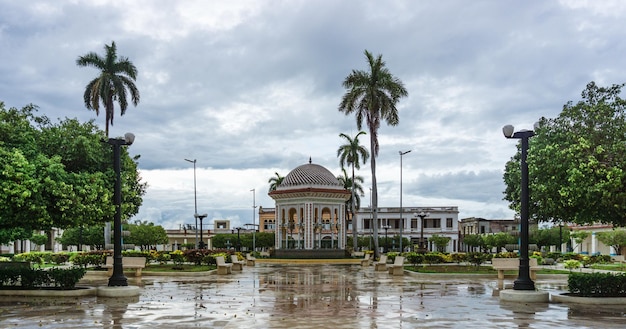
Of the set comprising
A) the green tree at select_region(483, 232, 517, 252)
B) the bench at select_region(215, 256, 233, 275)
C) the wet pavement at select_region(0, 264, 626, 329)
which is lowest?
the green tree at select_region(483, 232, 517, 252)

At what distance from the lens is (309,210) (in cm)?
6153

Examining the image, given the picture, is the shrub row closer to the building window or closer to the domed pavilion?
the domed pavilion

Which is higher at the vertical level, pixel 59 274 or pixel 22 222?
pixel 22 222

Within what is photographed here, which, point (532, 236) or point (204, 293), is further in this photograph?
point (532, 236)

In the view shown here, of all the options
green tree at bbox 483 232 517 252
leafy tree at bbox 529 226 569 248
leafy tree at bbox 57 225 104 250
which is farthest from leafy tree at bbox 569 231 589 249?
leafy tree at bbox 57 225 104 250

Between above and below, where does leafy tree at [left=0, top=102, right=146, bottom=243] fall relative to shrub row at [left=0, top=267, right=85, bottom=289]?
above

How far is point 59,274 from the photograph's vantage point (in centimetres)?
1973

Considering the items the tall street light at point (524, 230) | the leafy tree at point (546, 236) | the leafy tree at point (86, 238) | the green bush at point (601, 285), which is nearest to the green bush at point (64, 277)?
the tall street light at point (524, 230)

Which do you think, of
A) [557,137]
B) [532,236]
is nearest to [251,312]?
[557,137]

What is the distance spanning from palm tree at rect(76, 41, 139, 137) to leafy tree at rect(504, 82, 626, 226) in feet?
131

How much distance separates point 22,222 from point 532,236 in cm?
7582

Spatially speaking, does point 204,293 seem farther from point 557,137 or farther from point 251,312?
point 557,137

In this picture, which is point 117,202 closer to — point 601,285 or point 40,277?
point 40,277

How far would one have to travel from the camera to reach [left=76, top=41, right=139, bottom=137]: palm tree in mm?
52500
